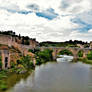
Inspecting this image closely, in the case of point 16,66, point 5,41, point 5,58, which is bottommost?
point 16,66

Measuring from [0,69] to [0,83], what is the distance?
175 inches

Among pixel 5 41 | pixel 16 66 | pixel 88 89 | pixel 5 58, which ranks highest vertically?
pixel 5 41

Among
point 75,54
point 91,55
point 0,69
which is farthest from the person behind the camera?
point 75,54

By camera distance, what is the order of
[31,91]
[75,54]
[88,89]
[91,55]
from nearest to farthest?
[31,91] → [88,89] → [91,55] → [75,54]

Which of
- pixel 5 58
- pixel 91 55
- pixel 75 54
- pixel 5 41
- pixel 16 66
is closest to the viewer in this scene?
pixel 5 58

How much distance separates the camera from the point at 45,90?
41.9ft

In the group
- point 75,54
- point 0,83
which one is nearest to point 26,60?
point 0,83

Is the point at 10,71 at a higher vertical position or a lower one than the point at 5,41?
lower

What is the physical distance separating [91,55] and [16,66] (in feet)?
96.5

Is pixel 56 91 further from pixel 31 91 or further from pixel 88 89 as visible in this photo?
pixel 88 89

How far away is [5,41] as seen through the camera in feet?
90.6

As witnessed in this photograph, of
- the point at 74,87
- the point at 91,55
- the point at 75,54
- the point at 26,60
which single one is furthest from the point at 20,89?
the point at 75,54

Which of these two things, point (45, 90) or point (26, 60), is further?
point (26, 60)

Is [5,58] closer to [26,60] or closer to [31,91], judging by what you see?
[26,60]
